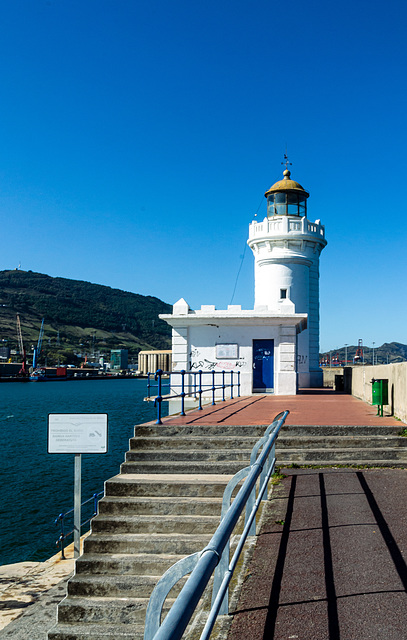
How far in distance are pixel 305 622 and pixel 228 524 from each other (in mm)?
1126

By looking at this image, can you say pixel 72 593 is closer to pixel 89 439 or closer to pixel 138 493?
pixel 138 493

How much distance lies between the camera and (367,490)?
762 centimetres

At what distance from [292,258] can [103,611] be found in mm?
26332

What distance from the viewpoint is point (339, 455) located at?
9.35 m

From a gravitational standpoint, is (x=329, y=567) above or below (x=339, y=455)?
below

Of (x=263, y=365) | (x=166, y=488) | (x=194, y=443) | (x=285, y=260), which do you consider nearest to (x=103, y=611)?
(x=166, y=488)

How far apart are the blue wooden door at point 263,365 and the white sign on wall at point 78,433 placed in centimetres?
1424

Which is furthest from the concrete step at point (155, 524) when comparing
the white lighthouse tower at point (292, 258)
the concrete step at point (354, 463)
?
the white lighthouse tower at point (292, 258)

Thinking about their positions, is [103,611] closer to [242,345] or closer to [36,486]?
[242,345]

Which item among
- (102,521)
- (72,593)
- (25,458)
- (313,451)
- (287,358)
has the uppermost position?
(287,358)

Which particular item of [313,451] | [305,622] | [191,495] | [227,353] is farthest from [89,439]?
[227,353]

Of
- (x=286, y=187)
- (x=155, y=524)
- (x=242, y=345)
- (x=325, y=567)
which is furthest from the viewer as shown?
(x=286, y=187)

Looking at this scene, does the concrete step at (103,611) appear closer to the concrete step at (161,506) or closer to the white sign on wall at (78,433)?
the concrete step at (161,506)

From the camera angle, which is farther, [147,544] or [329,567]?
[147,544]
